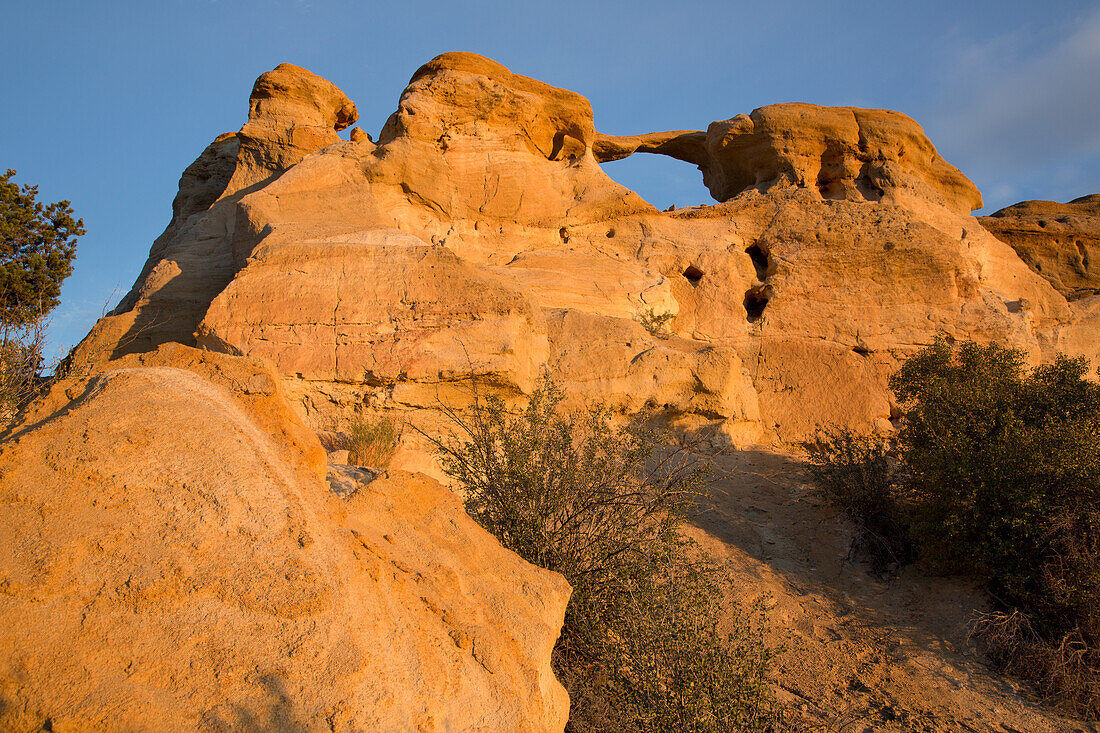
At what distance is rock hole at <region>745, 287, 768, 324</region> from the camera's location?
12867mm

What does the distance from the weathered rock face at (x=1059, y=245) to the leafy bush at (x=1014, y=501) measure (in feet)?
32.5

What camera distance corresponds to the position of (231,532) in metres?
2.75

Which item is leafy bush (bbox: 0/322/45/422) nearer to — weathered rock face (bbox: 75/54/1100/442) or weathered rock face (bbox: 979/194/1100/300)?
weathered rock face (bbox: 75/54/1100/442)

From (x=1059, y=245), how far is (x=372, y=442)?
17.8 m

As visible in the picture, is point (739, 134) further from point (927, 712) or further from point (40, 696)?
point (40, 696)

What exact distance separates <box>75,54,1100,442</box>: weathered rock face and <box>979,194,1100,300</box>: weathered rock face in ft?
6.32

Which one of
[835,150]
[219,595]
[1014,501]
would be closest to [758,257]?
[835,150]

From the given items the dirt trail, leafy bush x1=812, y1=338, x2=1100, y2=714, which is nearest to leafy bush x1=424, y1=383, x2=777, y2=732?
the dirt trail

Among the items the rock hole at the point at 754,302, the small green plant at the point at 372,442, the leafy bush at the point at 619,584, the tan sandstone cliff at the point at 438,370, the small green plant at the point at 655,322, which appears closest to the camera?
the tan sandstone cliff at the point at 438,370

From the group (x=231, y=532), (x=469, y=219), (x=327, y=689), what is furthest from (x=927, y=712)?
(x=469, y=219)

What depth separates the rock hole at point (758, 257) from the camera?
13641mm

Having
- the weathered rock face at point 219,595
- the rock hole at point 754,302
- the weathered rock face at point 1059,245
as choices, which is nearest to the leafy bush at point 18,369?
the weathered rock face at point 219,595

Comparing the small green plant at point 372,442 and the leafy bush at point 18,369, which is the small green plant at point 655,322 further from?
the leafy bush at point 18,369

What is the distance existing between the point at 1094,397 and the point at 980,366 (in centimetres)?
206
